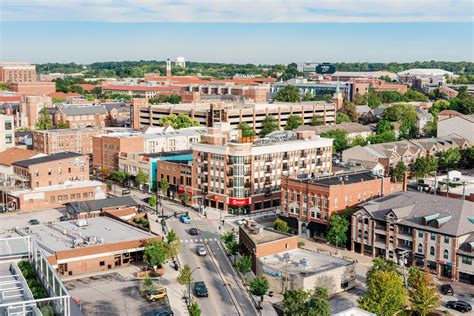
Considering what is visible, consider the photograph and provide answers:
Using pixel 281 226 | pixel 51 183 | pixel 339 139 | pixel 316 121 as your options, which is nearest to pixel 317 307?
A: pixel 281 226

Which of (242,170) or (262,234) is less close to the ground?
(242,170)

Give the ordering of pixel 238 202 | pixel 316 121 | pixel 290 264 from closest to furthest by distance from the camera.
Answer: pixel 290 264
pixel 238 202
pixel 316 121

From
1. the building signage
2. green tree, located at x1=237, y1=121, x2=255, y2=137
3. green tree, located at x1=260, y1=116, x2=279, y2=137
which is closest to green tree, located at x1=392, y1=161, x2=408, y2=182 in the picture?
green tree, located at x1=237, y1=121, x2=255, y2=137

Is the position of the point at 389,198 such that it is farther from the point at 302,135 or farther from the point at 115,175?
the point at 115,175

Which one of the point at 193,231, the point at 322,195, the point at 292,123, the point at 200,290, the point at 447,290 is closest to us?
the point at 200,290

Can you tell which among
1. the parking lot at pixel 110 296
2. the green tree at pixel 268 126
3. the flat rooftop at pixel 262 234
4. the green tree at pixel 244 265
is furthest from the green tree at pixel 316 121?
the parking lot at pixel 110 296

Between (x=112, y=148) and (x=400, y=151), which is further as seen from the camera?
(x=400, y=151)

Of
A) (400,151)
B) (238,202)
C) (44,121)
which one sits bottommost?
(238,202)

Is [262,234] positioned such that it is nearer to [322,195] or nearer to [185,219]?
[322,195]
